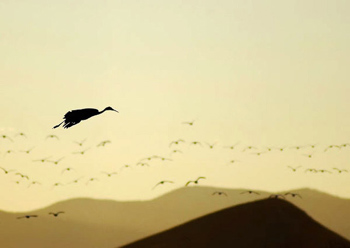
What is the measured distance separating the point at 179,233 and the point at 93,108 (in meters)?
1.46

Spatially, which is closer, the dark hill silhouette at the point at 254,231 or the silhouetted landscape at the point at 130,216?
the silhouetted landscape at the point at 130,216

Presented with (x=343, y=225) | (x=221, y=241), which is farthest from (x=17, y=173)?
(x=343, y=225)

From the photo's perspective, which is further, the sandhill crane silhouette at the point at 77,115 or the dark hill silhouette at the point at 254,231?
the dark hill silhouette at the point at 254,231

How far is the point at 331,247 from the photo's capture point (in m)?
4.93

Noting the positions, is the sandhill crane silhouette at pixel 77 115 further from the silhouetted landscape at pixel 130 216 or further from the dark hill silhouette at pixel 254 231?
the dark hill silhouette at pixel 254 231

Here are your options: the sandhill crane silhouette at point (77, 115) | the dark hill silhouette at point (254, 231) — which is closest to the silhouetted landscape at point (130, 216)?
the dark hill silhouette at point (254, 231)

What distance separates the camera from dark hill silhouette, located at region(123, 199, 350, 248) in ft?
15.2

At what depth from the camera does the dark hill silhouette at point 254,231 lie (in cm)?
464

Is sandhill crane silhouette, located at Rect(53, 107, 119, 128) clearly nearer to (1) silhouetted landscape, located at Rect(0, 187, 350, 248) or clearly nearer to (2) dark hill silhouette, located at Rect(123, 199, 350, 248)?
(1) silhouetted landscape, located at Rect(0, 187, 350, 248)

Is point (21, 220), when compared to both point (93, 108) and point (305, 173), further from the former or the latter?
point (305, 173)

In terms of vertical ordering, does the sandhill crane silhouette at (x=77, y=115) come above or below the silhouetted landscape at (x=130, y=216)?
above

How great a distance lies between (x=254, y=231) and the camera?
17.1ft

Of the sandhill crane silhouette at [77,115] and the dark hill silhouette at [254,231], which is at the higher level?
the sandhill crane silhouette at [77,115]

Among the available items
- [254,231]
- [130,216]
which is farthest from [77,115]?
[254,231]
